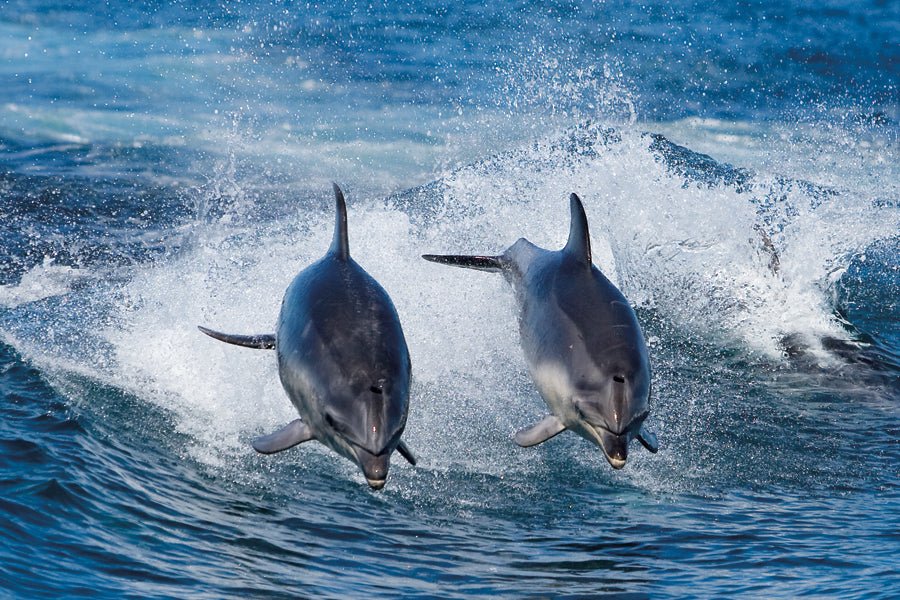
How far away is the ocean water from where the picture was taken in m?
8.87

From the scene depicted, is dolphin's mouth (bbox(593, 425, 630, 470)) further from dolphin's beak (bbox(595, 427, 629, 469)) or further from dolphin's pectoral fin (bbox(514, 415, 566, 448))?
dolphin's pectoral fin (bbox(514, 415, 566, 448))

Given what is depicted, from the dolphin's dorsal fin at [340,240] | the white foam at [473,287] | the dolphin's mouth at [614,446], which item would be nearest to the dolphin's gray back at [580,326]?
the dolphin's mouth at [614,446]

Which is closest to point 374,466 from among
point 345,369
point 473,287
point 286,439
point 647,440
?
point 345,369

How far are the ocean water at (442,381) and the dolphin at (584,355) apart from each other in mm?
1420

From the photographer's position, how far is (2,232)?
74.7ft

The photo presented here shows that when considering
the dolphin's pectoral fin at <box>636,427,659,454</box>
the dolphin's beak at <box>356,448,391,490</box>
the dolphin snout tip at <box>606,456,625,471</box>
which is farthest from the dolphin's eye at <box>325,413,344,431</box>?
the dolphin's pectoral fin at <box>636,427,659,454</box>

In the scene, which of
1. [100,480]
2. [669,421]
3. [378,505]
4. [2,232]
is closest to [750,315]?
[669,421]

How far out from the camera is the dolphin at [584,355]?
7672 mm

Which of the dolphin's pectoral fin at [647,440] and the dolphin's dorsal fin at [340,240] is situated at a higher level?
the dolphin's dorsal fin at [340,240]

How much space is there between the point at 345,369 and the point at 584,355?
1.84m

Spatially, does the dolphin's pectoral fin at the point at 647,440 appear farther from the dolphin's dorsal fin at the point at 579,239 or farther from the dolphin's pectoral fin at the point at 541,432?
the dolphin's dorsal fin at the point at 579,239

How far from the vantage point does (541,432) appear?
819 cm

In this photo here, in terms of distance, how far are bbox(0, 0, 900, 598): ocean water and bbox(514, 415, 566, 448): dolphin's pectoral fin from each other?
1.19 metres

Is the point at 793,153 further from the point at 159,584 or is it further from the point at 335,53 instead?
the point at 159,584
